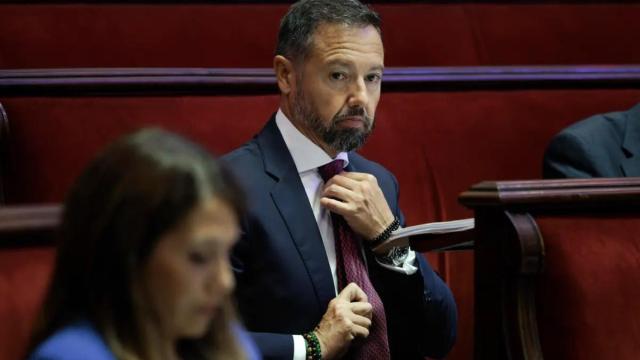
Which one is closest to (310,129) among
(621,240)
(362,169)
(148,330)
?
(362,169)

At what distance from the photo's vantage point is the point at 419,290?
55cm

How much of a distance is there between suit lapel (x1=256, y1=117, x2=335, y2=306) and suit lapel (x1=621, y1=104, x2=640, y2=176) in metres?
0.27

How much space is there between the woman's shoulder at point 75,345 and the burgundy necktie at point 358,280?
0.85 ft

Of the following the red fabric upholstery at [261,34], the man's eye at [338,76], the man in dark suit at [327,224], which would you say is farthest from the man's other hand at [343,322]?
the red fabric upholstery at [261,34]

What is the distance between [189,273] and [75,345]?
34 mm

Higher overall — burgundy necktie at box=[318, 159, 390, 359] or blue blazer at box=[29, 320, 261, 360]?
blue blazer at box=[29, 320, 261, 360]

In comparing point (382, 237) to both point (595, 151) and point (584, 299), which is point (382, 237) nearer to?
point (584, 299)

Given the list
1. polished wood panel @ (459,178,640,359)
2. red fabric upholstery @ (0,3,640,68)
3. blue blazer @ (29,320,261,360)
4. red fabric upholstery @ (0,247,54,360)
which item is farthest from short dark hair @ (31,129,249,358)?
red fabric upholstery @ (0,3,640,68)

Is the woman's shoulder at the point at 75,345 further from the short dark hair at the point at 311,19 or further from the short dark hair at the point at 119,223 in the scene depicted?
the short dark hair at the point at 311,19

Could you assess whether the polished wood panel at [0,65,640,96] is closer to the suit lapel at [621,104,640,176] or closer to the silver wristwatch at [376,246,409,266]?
the suit lapel at [621,104,640,176]

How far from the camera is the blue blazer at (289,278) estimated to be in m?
0.52

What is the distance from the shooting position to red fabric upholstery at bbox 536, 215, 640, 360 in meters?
0.49

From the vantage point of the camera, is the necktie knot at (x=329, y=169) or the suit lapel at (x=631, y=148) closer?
the necktie knot at (x=329, y=169)

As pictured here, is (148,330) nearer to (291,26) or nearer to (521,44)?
(291,26)
